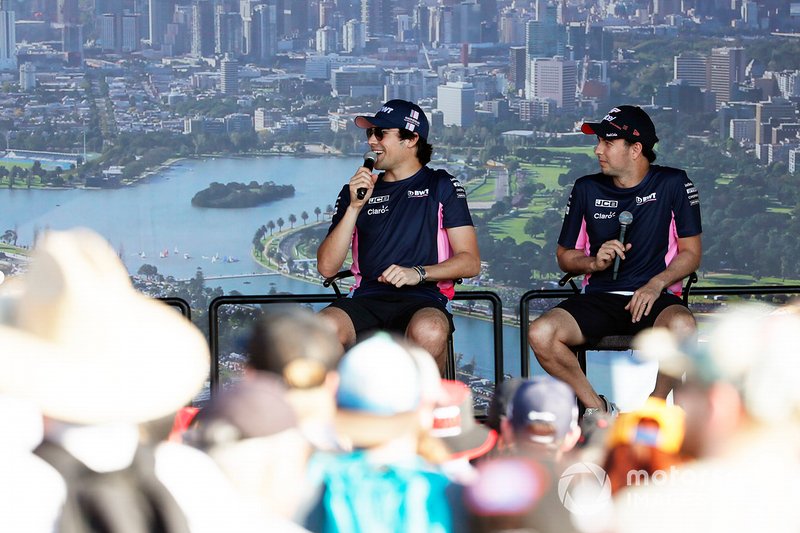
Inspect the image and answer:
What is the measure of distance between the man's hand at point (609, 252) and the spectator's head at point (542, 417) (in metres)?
2.48

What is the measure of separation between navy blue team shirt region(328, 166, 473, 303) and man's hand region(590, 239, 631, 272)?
1.59ft

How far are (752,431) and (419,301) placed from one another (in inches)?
99.0

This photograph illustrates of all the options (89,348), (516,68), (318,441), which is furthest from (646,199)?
(89,348)

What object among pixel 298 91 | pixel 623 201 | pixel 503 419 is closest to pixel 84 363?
pixel 503 419

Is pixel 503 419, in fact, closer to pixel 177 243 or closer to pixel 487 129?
pixel 177 243

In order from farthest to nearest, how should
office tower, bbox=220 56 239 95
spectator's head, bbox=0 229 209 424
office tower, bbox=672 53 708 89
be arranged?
office tower, bbox=672 53 708 89, office tower, bbox=220 56 239 95, spectator's head, bbox=0 229 209 424

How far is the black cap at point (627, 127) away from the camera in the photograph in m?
5.02

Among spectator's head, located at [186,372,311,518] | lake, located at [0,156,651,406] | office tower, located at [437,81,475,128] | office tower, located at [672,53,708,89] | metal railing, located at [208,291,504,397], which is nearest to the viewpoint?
spectator's head, located at [186,372,311,518]

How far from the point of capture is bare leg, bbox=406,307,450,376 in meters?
4.58

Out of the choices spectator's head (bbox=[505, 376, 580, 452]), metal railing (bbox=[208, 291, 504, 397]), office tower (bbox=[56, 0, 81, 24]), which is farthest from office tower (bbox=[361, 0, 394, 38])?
spectator's head (bbox=[505, 376, 580, 452])

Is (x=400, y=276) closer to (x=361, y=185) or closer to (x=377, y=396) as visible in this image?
(x=361, y=185)

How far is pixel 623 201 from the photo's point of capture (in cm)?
505

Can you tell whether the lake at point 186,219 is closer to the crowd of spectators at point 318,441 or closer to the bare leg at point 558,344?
the bare leg at point 558,344

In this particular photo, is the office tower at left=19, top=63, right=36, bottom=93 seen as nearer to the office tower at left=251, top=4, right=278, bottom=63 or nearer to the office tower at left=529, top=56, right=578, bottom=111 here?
the office tower at left=251, top=4, right=278, bottom=63
